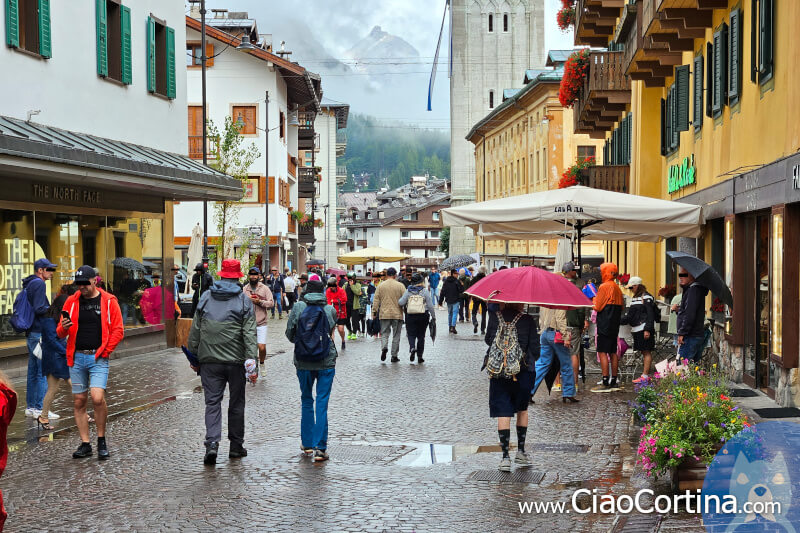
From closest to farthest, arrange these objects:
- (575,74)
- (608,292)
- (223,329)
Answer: (223,329), (608,292), (575,74)

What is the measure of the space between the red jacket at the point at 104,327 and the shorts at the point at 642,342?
7925 millimetres

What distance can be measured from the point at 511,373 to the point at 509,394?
229 mm

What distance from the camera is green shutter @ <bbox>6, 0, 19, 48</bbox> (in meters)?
18.2

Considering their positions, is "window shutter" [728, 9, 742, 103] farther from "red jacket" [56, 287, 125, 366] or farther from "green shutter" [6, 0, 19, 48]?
"green shutter" [6, 0, 19, 48]

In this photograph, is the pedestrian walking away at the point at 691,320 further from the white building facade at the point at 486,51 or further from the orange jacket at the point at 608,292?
the white building facade at the point at 486,51

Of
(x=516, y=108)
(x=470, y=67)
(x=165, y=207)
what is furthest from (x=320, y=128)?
(x=165, y=207)

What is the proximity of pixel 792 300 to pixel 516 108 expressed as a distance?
181 feet

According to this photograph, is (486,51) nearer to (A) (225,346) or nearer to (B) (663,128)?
(B) (663,128)

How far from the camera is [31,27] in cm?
1934

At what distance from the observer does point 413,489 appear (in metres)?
8.92

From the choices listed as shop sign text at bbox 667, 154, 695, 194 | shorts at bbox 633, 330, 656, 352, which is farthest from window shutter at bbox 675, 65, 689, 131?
shorts at bbox 633, 330, 656, 352

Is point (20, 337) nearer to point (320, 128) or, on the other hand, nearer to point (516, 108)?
point (516, 108)

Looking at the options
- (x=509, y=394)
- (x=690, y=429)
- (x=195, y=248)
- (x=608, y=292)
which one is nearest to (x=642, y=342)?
(x=608, y=292)

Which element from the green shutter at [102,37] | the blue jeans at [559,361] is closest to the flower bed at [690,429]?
the blue jeans at [559,361]
